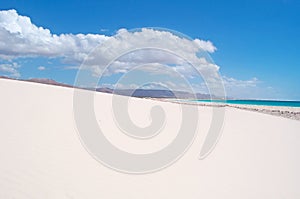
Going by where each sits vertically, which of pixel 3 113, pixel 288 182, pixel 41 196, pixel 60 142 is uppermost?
pixel 3 113

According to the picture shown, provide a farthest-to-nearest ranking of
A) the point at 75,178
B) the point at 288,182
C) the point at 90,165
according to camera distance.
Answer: the point at 288,182 → the point at 90,165 → the point at 75,178

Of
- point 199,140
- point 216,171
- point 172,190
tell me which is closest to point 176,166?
point 216,171

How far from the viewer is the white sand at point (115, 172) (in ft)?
15.4

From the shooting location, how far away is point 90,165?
585 cm

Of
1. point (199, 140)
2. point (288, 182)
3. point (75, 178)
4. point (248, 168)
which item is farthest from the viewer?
point (199, 140)

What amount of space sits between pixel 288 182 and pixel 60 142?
6.02 m

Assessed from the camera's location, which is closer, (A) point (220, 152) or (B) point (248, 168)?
(B) point (248, 168)

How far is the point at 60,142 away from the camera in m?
6.97

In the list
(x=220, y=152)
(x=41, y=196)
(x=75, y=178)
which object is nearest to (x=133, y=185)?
(x=75, y=178)

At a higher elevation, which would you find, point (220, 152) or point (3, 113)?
point (3, 113)

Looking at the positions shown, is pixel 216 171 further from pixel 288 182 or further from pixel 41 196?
pixel 41 196

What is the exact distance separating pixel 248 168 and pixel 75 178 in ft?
15.9

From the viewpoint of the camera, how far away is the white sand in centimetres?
468

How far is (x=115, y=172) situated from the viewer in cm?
578
